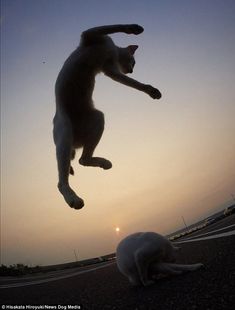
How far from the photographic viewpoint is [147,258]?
11.7 ft

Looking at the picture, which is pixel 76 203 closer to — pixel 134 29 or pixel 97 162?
pixel 97 162

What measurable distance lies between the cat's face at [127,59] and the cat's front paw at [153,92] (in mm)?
640

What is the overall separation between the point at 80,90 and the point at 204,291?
101 inches

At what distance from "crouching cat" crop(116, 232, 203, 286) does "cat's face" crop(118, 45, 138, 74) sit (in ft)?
7.34

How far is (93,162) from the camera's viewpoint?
434cm

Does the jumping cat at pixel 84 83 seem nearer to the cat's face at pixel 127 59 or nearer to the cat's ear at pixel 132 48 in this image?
the cat's face at pixel 127 59

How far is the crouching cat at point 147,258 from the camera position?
356cm

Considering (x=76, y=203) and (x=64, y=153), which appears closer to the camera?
(x=76, y=203)

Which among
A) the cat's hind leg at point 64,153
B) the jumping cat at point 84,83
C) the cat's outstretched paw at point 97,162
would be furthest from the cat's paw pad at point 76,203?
the cat's outstretched paw at point 97,162

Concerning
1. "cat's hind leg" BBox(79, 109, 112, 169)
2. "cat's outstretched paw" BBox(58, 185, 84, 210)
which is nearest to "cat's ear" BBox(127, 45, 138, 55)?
"cat's hind leg" BBox(79, 109, 112, 169)

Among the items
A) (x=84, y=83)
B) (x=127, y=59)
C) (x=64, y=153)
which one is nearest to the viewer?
(x=64, y=153)

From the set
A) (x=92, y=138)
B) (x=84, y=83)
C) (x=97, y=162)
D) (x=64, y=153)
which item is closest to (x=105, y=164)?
(x=97, y=162)

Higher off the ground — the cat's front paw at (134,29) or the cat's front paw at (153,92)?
the cat's front paw at (134,29)

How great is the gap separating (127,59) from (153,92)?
76 cm
